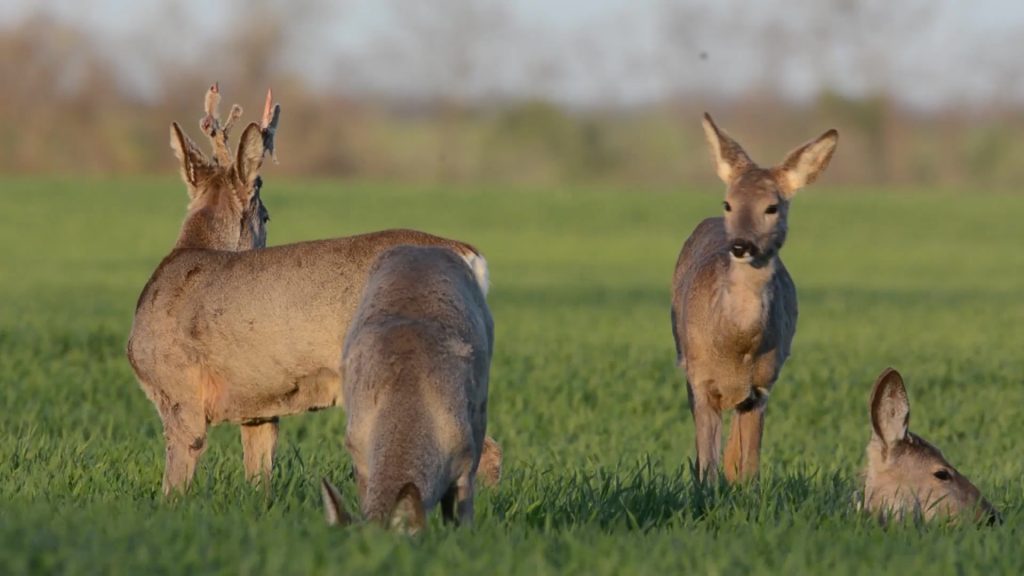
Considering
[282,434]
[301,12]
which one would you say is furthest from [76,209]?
[282,434]

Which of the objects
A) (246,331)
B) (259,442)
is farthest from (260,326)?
(259,442)

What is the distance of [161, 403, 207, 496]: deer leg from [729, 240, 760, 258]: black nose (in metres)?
2.85

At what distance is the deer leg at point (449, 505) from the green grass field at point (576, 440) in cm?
10

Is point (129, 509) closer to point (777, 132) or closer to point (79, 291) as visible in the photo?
point (79, 291)

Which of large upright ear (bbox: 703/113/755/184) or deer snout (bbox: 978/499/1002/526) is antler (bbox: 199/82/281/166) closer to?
large upright ear (bbox: 703/113/755/184)

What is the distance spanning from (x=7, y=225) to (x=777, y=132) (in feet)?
115

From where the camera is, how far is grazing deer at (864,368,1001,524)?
8023mm

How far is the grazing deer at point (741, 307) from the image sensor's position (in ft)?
31.5

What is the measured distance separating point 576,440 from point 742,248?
4479 millimetres

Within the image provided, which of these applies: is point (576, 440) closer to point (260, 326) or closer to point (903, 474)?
point (260, 326)

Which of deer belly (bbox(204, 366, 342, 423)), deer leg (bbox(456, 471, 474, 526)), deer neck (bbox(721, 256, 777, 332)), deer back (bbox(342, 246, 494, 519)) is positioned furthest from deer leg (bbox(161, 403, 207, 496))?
deer neck (bbox(721, 256, 777, 332))

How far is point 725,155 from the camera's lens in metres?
10.1

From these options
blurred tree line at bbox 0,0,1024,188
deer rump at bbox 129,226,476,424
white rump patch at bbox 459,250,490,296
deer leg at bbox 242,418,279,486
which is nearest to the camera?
white rump patch at bbox 459,250,490,296

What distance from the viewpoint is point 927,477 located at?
8109mm
